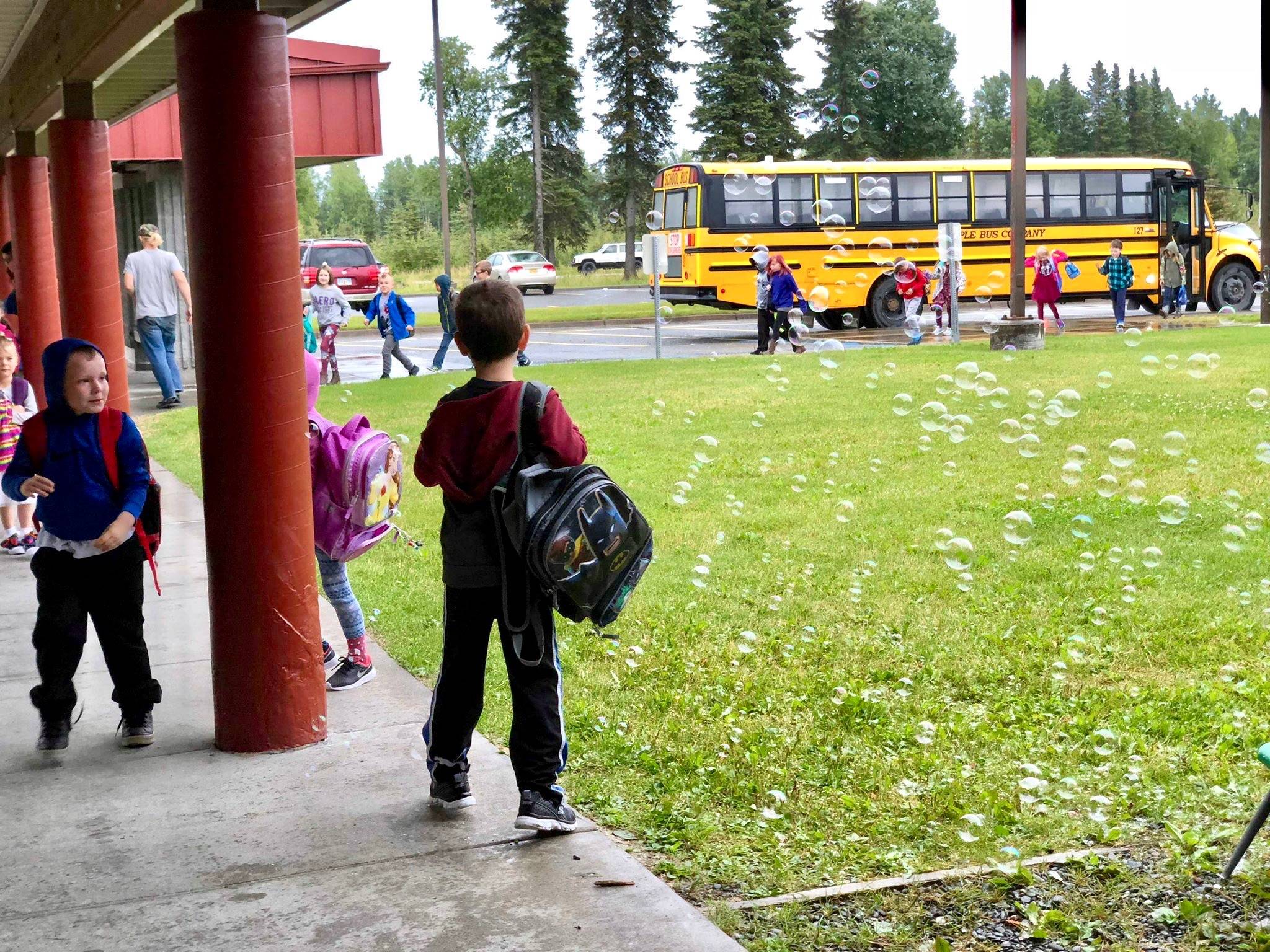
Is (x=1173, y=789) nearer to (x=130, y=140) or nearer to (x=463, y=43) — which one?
(x=130, y=140)

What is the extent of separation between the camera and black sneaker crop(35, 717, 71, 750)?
16.9ft

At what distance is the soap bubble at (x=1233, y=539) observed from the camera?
7.25 meters

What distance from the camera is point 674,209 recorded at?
95.2ft

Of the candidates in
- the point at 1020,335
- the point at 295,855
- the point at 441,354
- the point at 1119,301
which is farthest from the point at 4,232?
the point at 1119,301

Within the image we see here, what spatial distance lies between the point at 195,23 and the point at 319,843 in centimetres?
269

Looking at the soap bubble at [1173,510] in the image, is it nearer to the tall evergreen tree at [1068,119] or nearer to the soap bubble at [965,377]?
the soap bubble at [965,377]

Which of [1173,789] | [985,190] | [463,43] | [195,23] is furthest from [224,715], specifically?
[463,43]

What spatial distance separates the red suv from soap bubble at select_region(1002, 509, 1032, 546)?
1169 inches

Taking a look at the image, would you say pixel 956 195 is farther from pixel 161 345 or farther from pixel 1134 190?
pixel 161 345

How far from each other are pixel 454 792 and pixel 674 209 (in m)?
25.5

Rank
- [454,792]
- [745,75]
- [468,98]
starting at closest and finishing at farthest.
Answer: [454,792] < [745,75] < [468,98]

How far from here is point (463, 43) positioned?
202 ft

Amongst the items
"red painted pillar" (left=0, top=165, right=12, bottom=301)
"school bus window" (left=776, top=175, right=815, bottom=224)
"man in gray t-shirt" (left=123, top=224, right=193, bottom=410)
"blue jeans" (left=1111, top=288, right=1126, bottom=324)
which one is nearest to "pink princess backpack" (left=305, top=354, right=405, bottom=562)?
"man in gray t-shirt" (left=123, top=224, right=193, bottom=410)

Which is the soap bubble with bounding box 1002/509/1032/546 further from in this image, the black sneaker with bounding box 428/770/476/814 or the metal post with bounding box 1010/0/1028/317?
the metal post with bounding box 1010/0/1028/317
